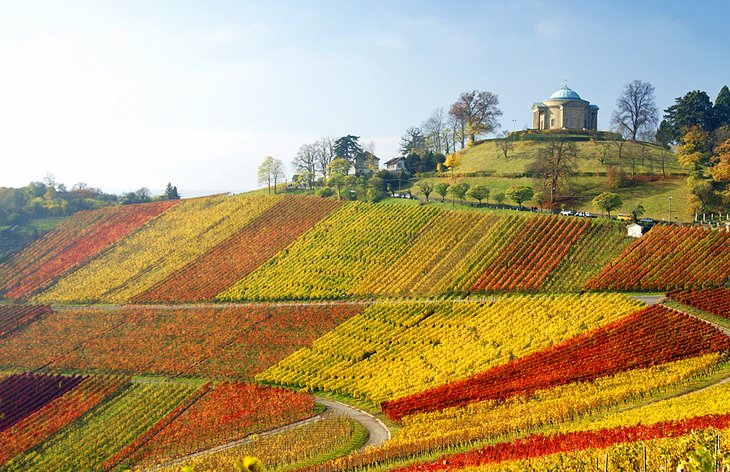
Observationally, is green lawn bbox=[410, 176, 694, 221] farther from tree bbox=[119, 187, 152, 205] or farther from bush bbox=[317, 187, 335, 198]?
tree bbox=[119, 187, 152, 205]

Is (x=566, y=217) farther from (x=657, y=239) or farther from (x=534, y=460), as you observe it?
(x=534, y=460)

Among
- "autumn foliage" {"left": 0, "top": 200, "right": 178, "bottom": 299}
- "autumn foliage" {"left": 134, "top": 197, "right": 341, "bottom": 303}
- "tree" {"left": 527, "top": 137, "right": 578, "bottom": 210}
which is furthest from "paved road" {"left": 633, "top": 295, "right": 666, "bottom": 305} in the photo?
"autumn foliage" {"left": 0, "top": 200, "right": 178, "bottom": 299}

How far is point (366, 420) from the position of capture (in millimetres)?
36562

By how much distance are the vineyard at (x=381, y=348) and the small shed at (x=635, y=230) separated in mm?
1000

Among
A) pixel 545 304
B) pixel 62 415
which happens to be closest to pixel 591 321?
pixel 545 304

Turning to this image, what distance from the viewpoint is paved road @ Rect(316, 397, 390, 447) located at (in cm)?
3360

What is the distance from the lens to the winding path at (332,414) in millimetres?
33656

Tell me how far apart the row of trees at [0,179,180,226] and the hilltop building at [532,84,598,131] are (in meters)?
59.4

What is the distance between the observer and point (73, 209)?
320ft

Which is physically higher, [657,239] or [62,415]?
[657,239]

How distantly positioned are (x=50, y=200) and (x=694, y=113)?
8975 centimetres

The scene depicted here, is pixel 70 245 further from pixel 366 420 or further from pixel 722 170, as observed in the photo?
pixel 722 170

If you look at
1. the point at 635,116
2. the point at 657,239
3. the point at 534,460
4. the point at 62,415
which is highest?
the point at 635,116

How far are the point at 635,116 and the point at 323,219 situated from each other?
56.3 metres
